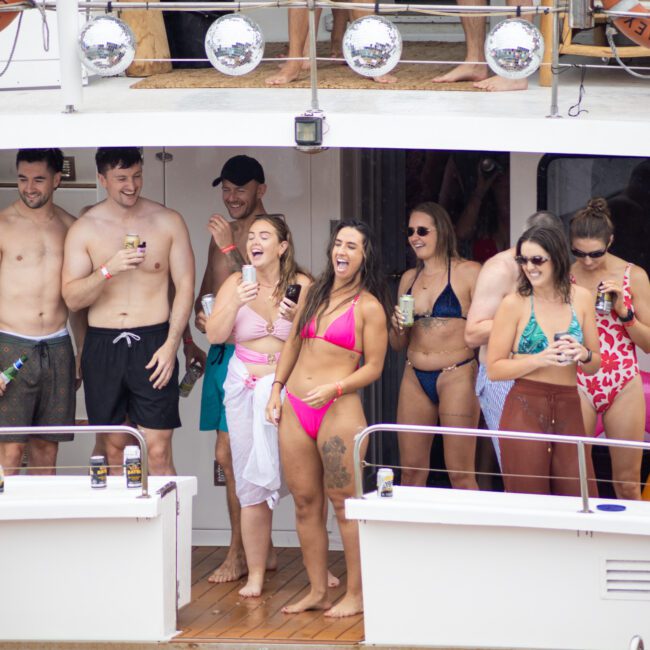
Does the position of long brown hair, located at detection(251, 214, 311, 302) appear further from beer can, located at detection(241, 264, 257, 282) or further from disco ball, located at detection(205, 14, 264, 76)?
disco ball, located at detection(205, 14, 264, 76)

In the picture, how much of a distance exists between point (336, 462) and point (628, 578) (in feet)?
4.63

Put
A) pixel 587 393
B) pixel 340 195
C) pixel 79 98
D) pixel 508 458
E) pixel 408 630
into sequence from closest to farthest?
pixel 408 630 → pixel 508 458 → pixel 587 393 → pixel 79 98 → pixel 340 195

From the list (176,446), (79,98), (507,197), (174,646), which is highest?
(79,98)

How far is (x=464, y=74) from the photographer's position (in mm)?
8078

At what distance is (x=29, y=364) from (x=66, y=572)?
1458 mm

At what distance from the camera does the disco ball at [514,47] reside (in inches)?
264

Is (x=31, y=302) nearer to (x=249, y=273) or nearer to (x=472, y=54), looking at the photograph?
(x=249, y=273)

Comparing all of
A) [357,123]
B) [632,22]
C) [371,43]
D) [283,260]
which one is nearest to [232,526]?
[283,260]

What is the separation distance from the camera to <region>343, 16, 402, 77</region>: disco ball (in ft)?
22.1

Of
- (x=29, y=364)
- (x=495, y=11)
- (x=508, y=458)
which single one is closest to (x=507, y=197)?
(x=495, y=11)

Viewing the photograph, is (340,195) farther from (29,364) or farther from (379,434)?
(29,364)

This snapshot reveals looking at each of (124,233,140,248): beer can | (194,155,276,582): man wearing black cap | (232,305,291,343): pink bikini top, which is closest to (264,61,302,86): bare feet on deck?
(194,155,276,582): man wearing black cap

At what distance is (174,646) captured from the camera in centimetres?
617

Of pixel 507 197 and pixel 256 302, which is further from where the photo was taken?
pixel 507 197
